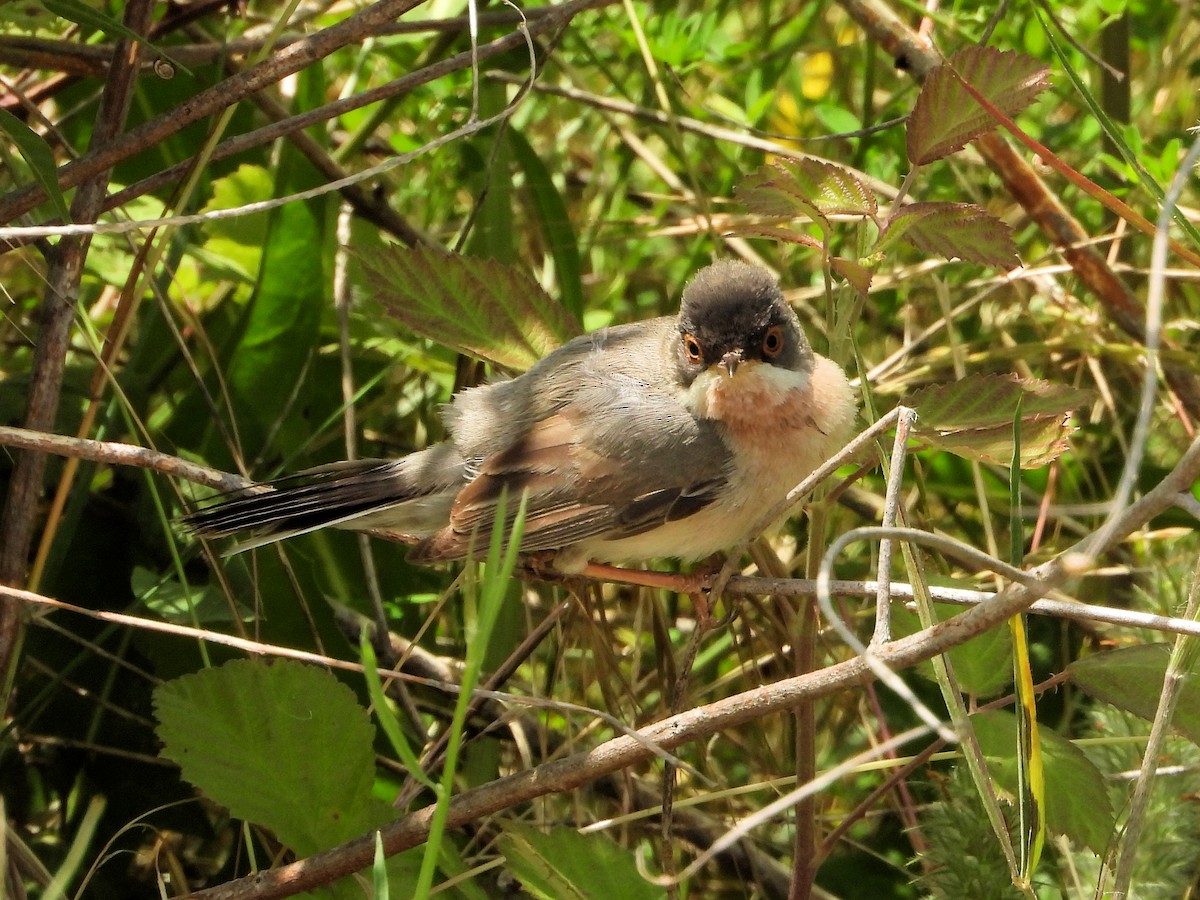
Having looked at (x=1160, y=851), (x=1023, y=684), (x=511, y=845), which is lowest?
(x=1160, y=851)

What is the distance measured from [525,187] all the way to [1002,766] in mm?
2334

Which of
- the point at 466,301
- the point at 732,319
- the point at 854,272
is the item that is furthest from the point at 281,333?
the point at 854,272

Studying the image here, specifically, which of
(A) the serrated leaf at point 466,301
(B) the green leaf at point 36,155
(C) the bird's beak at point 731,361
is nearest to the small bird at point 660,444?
(C) the bird's beak at point 731,361

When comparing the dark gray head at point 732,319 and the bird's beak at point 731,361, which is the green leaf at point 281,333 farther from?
the bird's beak at point 731,361

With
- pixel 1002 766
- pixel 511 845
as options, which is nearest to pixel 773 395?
pixel 1002 766

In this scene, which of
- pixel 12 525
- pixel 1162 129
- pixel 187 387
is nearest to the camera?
pixel 12 525

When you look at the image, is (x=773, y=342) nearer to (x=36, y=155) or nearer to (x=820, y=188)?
(x=820, y=188)

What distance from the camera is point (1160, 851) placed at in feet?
7.77

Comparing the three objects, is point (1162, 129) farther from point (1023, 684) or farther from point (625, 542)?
point (1023, 684)

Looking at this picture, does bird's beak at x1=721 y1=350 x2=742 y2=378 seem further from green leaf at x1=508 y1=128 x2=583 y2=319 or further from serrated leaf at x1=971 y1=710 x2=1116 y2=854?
serrated leaf at x1=971 y1=710 x2=1116 y2=854

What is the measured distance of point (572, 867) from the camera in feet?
6.60

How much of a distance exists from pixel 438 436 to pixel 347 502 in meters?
0.83

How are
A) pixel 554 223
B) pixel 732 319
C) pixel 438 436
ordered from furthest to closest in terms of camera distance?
pixel 438 436 → pixel 554 223 → pixel 732 319

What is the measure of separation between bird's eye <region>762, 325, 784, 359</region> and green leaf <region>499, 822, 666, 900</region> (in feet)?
4.14
